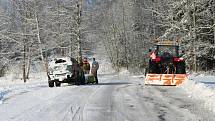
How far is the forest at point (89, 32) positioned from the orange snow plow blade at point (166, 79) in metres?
12.9

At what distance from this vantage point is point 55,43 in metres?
49.6

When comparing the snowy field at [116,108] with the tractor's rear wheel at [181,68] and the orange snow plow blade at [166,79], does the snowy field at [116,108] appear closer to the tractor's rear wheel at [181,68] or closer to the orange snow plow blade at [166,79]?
the orange snow plow blade at [166,79]

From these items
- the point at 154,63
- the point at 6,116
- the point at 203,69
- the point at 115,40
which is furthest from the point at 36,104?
the point at 115,40

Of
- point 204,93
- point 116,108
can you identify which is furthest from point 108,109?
point 204,93

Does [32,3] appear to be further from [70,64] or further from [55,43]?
[70,64]

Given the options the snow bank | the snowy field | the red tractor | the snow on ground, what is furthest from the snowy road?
the red tractor

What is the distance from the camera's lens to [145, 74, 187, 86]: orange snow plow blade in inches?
941

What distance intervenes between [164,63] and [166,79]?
7.96 ft

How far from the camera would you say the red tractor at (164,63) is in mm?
24891

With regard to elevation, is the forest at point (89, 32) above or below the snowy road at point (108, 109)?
above

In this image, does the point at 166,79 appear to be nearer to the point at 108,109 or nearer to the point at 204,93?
the point at 204,93

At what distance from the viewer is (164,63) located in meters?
26.5

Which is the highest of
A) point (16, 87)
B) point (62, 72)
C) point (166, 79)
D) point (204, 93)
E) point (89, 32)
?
point (89, 32)

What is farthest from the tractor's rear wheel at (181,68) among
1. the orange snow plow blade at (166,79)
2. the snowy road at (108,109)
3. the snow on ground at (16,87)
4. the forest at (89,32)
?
the forest at (89,32)
